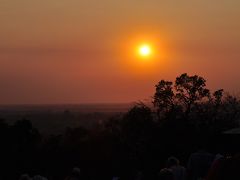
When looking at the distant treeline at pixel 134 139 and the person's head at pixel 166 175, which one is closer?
the person's head at pixel 166 175

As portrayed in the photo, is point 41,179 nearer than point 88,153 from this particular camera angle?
Yes

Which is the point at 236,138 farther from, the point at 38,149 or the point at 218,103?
the point at 218,103

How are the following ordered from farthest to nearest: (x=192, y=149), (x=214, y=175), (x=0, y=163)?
(x=0, y=163) < (x=192, y=149) < (x=214, y=175)

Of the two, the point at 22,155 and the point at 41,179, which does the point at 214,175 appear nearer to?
the point at 41,179

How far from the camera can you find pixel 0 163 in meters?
29.7

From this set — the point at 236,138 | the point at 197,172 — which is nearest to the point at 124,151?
the point at 197,172

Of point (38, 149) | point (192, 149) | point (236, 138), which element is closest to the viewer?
point (236, 138)

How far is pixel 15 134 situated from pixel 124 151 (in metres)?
5.91

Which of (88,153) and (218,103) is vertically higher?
(218,103)

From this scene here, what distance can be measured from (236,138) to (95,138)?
2822 centimetres

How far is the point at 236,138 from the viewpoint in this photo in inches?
328

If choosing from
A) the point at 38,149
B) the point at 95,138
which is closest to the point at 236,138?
the point at 38,149

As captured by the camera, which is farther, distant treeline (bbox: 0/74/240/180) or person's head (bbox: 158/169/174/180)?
distant treeline (bbox: 0/74/240/180)

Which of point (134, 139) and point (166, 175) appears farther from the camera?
point (134, 139)
